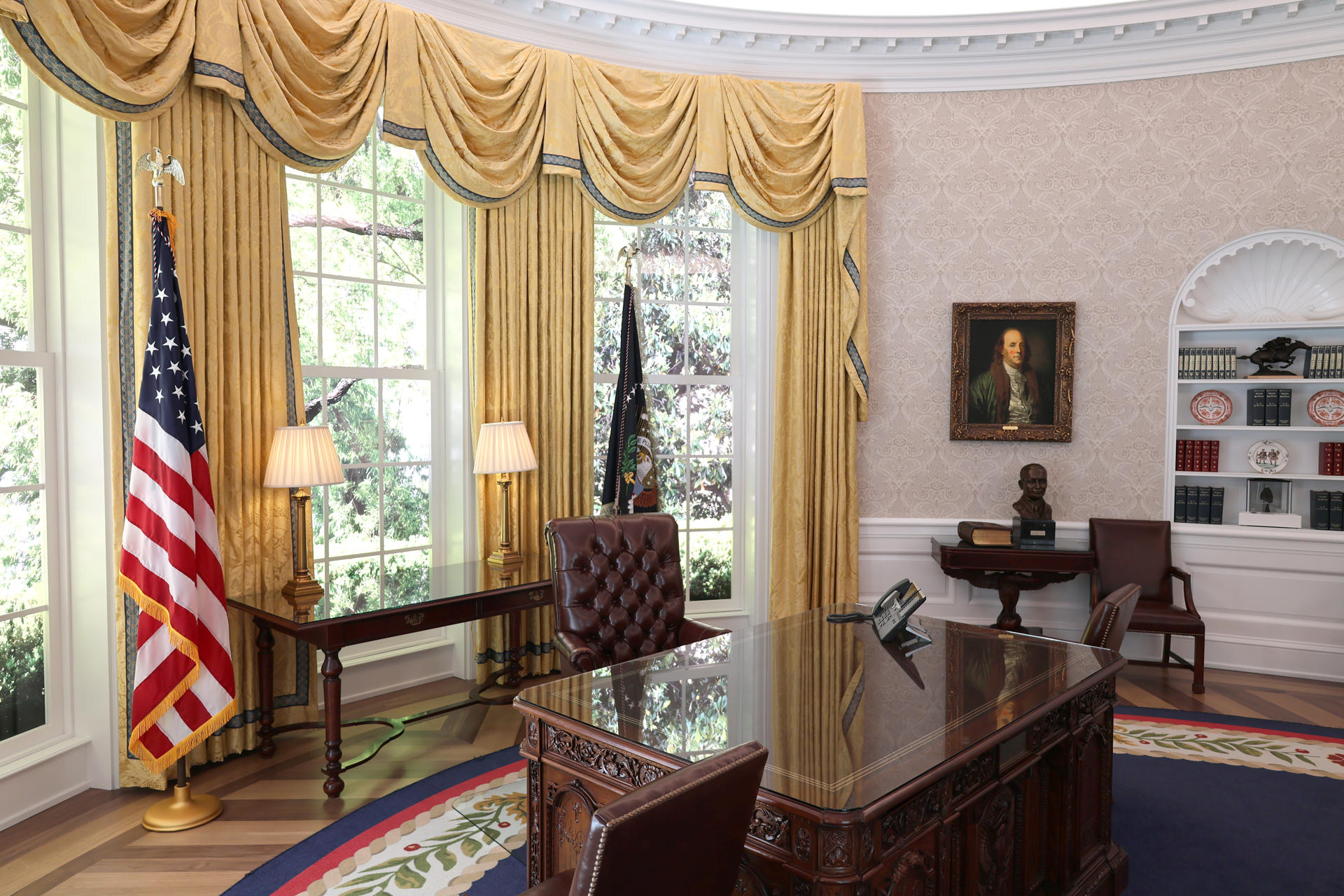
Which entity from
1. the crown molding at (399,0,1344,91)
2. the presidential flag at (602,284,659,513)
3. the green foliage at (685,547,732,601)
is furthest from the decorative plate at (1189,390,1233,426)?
the presidential flag at (602,284,659,513)

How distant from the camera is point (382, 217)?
174 inches

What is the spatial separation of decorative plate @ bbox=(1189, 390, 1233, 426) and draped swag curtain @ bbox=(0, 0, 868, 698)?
6.59ft

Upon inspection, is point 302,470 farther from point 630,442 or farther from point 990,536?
point 990,536

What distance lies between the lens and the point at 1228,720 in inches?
165

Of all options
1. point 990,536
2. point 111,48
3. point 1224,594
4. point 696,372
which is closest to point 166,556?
point 111,48

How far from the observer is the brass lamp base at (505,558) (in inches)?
166

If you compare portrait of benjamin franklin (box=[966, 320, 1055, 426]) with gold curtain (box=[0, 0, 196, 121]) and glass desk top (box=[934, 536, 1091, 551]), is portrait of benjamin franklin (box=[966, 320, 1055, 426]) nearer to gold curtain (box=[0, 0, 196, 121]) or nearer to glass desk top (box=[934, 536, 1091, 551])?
glass desk top (box=[934, 536, 1091, 551])

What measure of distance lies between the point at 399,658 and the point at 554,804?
8.58 feet

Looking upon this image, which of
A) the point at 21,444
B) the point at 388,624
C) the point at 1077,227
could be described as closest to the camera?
the point at 21,444

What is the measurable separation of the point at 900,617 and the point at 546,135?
3.14 meters

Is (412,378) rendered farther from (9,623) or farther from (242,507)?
(9,623)

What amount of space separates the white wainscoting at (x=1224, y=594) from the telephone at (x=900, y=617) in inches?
92.5

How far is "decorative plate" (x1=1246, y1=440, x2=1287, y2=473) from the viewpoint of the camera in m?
4.95

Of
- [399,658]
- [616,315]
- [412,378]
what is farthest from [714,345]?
[399,658]
